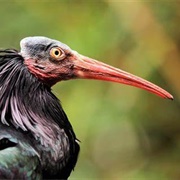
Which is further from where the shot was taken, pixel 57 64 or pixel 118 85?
pixel 118 85

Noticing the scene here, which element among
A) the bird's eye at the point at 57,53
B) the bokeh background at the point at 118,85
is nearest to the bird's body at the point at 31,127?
the bird's eye at the point at 57,53

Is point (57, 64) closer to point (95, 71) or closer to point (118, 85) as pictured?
point (95, 71)

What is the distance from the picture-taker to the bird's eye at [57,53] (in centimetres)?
333

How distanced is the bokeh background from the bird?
2572mm

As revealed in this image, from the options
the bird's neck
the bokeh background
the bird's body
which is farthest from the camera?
the bokeh background

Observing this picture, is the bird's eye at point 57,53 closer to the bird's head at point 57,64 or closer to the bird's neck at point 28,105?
the bird's head at point 57,64

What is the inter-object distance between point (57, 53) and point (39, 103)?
0.78 ft

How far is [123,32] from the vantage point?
642cm

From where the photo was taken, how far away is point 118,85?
6309 mm

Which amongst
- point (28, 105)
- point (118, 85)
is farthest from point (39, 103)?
point (118, 85)

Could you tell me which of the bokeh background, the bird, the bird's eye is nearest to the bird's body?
the bird

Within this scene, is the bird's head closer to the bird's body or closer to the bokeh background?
the bird's body

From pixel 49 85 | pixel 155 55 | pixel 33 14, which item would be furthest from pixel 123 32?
pixel 49 85

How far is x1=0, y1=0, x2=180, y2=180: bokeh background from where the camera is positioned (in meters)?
6.19
